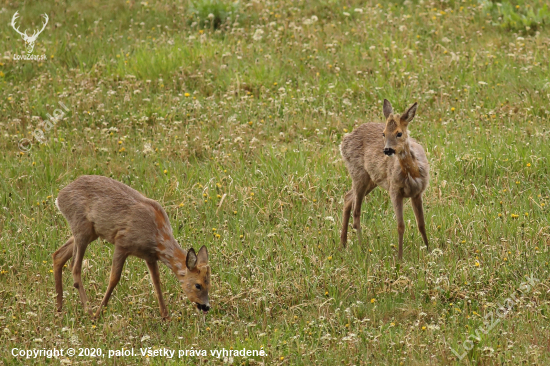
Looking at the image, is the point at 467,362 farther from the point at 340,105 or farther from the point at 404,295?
the point at 340,105

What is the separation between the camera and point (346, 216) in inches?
360

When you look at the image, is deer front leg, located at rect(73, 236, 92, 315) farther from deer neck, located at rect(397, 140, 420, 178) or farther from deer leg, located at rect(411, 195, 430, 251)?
deer leg, located at rect(411, 195, 430, 251)

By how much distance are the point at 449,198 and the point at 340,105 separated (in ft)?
10.4

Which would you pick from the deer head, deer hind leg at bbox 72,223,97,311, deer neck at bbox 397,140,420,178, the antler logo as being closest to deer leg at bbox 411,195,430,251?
deer neck at bbox 397,140,420,178

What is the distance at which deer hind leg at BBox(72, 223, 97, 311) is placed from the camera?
7.74 meters

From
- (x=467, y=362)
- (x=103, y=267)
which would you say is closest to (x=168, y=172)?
(x=103, y=267)

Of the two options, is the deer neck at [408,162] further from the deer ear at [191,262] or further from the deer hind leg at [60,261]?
the deer hind leg at [60,261]

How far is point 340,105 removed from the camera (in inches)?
476

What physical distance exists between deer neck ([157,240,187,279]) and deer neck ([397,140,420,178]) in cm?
244

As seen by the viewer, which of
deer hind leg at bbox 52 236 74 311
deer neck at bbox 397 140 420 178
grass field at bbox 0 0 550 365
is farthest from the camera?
deer neck at bbox 397 140 420 178

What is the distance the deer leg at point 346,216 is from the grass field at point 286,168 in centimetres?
12

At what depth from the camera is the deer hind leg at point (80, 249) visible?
25.4 ft

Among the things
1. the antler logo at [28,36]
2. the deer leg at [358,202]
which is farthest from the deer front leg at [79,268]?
the antler logo at [28,36]

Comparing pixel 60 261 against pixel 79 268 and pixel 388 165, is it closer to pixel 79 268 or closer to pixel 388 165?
pixel 79 268
